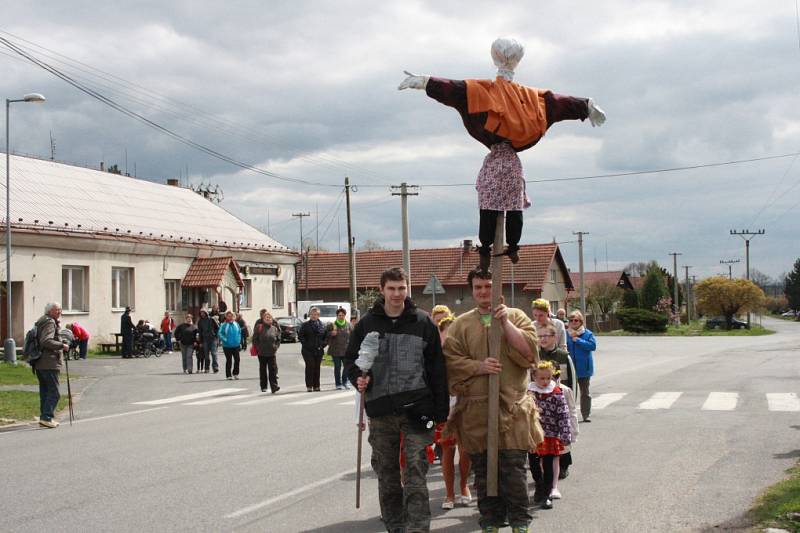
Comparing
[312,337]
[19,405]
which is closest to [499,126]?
[19,405]

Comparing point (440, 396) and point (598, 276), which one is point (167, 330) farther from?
point (598, 276)

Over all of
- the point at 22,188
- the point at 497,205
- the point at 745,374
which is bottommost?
the point at 745,374

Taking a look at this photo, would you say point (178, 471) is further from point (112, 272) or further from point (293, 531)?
point (112, 272)

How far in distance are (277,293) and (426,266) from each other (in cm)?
2436

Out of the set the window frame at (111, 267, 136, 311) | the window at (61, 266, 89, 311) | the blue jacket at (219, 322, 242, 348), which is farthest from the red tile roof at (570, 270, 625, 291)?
the blue jacket at (219, 322, 242, 348)

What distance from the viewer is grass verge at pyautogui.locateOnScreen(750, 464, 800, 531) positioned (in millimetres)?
6797

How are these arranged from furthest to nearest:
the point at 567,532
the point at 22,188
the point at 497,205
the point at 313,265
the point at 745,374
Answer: the point at 313,265 → the point at 22,188 → the point at 745,374 → the point at 567,532 → the point at 497,205

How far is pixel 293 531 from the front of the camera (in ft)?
23.1

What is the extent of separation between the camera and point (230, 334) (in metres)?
23.1

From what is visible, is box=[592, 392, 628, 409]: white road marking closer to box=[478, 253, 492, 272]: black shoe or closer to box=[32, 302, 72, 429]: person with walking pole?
box=[32, 302, 72, 429]: person with walking pole

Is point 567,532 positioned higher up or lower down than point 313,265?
lower down

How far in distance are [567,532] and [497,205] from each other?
2.71 metres

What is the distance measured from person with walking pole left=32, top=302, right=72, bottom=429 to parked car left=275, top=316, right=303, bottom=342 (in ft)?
90.3

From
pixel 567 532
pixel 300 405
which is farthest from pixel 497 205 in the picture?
pixel 300 405
